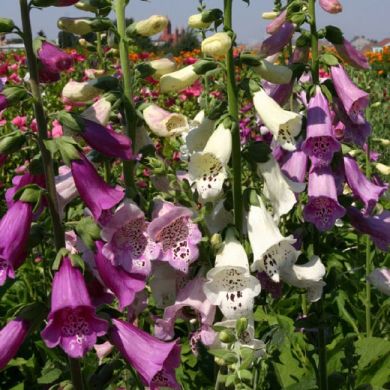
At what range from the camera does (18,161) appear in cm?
527

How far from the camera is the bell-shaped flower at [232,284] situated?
65.0 inches

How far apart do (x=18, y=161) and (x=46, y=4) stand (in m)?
3.79

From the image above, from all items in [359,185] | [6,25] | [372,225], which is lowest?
[372,225]

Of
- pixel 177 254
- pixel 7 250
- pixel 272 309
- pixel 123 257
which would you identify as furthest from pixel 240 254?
pixel 272 309

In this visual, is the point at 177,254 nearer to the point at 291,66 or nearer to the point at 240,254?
the point at 240,254

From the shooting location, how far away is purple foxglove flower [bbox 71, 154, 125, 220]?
1.61 m

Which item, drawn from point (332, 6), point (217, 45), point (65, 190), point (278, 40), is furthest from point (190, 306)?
point (332, 6)

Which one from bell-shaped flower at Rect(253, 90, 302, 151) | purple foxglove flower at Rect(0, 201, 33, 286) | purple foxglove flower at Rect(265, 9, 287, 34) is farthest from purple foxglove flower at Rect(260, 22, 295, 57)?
purple foxglove flower at Rect(0, 201, 33, 286)

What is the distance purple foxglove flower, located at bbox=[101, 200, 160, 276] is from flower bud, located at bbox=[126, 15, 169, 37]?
1.76 ft

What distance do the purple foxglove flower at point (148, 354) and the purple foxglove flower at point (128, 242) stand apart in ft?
0.62

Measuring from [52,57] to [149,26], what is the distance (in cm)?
34

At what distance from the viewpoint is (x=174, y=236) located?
169 centimetres

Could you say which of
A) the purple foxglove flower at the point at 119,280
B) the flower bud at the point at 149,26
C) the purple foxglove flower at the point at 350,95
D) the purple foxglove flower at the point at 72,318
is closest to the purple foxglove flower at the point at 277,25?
the purple foxglove flower at the point at 350,95

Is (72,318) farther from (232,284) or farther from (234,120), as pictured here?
(234,120)
